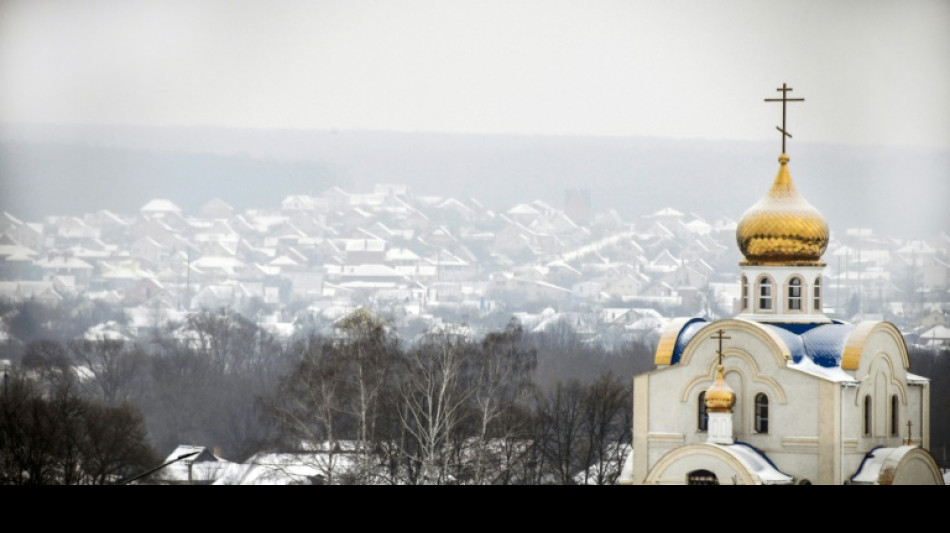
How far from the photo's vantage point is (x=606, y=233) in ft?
68.7

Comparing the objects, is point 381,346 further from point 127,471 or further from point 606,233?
point 606,233

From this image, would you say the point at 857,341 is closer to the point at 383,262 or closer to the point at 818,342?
the point at 818,342

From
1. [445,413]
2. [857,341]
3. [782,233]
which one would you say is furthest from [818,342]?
[445,413]

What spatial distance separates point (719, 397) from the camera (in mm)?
11500

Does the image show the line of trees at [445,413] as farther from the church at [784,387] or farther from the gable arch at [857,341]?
the gable arch at [857,341]

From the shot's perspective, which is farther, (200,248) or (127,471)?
(200,248)

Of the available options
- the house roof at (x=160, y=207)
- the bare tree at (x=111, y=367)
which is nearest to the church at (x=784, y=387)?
the bare tree at (x=111, y=367)

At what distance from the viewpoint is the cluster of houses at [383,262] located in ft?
65.2

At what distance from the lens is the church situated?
11.6m

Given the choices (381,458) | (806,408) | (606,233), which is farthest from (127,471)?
(606,233)

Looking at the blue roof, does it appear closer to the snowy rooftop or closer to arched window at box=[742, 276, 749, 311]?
arched window at box=[742, 276, 749, 311]

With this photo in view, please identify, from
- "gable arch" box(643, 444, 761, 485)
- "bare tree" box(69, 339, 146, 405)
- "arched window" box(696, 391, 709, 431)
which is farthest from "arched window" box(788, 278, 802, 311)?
"bare tree" box(69, 339, 146, 405)
